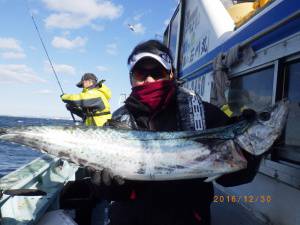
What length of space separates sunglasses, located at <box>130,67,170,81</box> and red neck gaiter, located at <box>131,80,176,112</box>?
109 mm

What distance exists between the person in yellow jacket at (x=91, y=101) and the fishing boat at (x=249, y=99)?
3.92ft

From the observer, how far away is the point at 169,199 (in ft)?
8.02

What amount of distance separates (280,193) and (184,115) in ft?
4.14

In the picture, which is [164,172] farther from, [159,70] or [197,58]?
[197,58]

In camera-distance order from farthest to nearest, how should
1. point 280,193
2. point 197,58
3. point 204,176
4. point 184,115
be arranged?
point 197,58 → point 280,193 → point 184,115 → point 204,176

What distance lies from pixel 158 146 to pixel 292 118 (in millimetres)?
1366

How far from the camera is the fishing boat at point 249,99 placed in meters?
3.20

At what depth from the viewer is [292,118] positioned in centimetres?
323

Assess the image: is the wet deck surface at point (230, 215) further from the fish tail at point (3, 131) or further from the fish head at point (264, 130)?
the fish tail at point (3, 131)

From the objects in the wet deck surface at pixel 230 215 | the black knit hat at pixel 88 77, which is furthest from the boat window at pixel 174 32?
the wet deck surface at pixel 230 215

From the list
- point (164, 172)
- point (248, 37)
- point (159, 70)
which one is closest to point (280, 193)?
point (164, 172)

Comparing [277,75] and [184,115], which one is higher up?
[277,75]

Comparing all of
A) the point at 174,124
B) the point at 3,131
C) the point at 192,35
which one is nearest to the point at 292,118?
the point at 174,124

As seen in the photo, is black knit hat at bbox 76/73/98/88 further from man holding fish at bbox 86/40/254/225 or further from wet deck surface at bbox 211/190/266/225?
man holding fish at bbox 86/40/254/225
